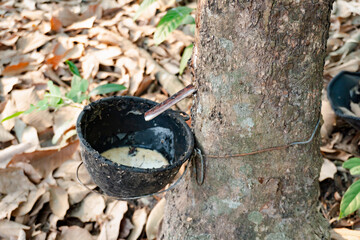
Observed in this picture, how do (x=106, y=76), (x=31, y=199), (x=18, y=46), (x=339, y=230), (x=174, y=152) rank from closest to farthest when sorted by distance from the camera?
(x=174, y=152)
(x=339, y=230)
(x=31, y=199)
(x=106, y=76)
(x=18, y=46)

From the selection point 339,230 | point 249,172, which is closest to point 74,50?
point 249,172

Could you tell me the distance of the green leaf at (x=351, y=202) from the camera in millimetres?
1669

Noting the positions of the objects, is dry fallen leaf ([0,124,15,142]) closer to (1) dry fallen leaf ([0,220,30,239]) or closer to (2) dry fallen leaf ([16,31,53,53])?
(1) dry fallen leaf ([0,220,30,239])

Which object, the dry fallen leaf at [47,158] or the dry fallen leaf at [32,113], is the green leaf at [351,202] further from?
the dry fallen leaf at [32,113]

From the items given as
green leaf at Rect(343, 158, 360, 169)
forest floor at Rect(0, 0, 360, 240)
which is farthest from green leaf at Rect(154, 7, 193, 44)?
green leaf at Rect(343, 158, 360, 169)

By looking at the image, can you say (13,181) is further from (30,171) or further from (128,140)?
(128,140)

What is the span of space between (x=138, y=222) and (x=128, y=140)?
49 centimetres

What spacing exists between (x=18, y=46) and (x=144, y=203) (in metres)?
1.42

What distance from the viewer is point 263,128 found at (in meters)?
1.41

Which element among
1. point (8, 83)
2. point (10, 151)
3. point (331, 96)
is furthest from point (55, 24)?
point (331, 96)

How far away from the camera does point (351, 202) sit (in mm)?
1678

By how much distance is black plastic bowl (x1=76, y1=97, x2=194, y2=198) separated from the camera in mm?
1312

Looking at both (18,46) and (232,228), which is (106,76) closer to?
(18,46)

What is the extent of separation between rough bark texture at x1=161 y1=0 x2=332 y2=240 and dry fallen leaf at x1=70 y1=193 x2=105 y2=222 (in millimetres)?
473
